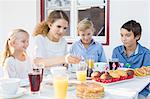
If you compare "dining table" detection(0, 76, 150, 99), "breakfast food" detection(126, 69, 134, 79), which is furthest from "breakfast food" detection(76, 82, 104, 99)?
"breakfast food" detection(126, 69, 134, 79)

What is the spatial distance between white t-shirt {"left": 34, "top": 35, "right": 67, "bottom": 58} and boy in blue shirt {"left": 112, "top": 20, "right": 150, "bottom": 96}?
0.49 metres

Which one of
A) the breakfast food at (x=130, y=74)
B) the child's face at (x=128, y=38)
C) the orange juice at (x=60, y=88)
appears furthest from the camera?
the child's face at (x=128, y=38)

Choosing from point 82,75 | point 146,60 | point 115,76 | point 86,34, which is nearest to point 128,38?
point 146,60

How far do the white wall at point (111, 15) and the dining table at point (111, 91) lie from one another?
1617 mm

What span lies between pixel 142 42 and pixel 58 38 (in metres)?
1.26

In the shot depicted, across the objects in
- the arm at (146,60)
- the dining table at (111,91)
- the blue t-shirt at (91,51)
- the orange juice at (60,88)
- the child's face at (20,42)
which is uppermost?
the child's face at (20,42)

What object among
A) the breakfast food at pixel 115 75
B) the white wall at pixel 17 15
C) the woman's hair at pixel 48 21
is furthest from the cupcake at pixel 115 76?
the white wall at pixel 17 15

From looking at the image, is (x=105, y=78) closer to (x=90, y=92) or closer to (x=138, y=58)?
(x=90, y=92)

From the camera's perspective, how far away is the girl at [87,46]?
2.56 metres

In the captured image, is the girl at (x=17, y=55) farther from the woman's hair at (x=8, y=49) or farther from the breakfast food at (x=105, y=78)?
the breakfast food at (x=105, y=78)

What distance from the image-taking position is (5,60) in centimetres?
196

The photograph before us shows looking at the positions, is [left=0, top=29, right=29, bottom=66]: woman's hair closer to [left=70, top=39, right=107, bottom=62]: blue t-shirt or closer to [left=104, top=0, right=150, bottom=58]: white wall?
[left=70, top=39, right=107, bottom=62]: blue t-shirt

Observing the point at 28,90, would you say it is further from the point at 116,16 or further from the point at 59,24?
the point at 116,16

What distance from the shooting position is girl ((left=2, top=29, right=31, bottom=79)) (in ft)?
6.47
